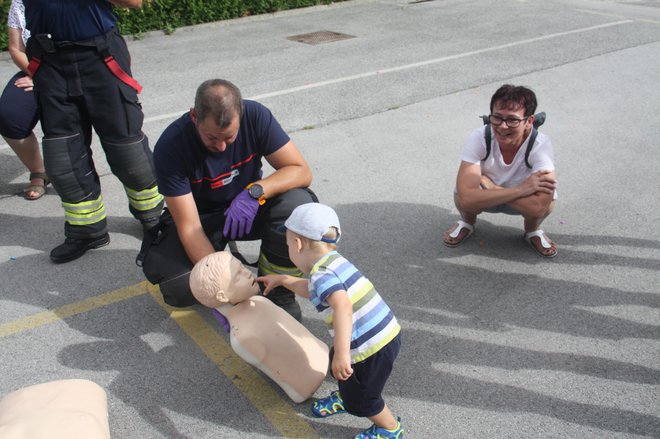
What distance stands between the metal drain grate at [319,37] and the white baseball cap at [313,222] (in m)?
7.45

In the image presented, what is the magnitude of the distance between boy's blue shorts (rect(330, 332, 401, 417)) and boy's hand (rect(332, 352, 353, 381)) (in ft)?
0.62

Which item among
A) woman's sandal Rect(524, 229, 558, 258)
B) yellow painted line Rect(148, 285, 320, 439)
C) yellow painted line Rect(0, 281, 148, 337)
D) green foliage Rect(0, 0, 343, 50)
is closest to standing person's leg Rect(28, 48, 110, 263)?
yellow painted line Rect(0, 281, 148, 337)

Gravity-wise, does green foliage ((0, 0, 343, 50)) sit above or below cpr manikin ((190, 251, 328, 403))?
above

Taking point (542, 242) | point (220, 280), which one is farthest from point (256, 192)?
point (542, 242)

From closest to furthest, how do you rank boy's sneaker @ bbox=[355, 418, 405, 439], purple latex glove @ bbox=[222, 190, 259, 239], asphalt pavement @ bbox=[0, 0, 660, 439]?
1. boy's sneaker @ bbox=[355, 418, 405, 439]
2. asphalt pavement @ bbox=[0, 0, 660, 439]
3. purple latex glove @ bbox=[222, 190, 259, 239]

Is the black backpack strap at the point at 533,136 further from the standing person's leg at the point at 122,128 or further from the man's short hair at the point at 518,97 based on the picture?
the standing person's leg at the point at 122,128

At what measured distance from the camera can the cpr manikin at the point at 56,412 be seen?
2.34 metres

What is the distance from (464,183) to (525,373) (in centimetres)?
139

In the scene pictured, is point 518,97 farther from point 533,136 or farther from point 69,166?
point 69,166

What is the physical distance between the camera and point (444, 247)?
4.27 metres

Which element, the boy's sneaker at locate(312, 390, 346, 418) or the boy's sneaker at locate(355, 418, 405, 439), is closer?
the boy's sneaker at locate(355, 418, 405, 439)

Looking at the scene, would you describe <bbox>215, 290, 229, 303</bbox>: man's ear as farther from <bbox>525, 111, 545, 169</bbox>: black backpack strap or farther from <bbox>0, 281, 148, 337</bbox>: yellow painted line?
<bbox>525, 111, 545, 169</bbox>: black backpack strap

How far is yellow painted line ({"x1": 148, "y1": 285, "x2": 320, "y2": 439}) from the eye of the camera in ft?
9.21

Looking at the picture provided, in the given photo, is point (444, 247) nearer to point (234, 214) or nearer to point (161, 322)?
point (234, 214)
